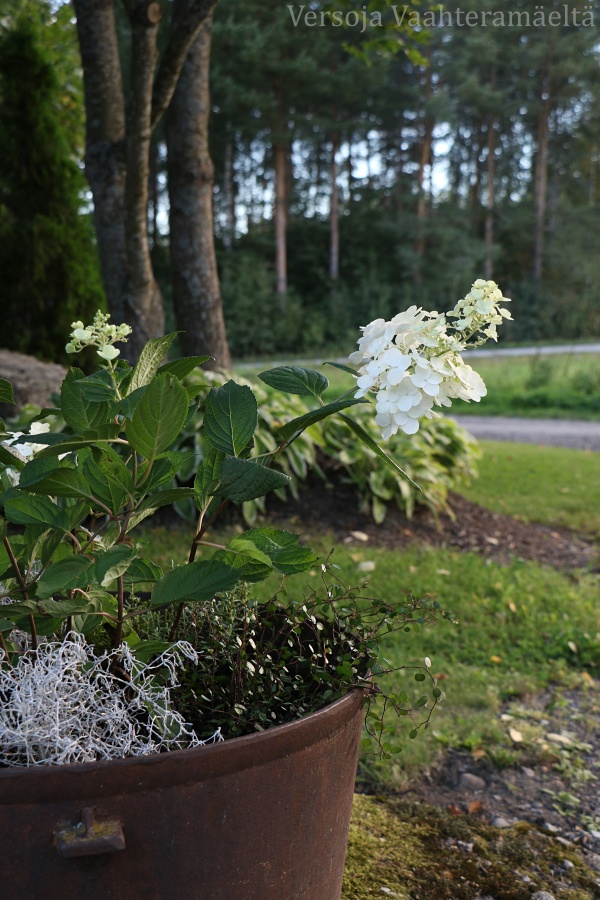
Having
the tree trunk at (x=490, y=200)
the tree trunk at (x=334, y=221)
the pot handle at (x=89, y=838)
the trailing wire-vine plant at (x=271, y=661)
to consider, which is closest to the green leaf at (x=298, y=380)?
the trailing wire-vine plant at (x=271, y=661)

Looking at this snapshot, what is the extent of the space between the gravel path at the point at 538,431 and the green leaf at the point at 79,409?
6468 millimetres

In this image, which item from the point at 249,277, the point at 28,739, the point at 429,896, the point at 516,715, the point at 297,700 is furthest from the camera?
the point at 249,277

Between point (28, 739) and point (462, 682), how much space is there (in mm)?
1915

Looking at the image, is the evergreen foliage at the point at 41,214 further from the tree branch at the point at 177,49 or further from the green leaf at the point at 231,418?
the green leaf at the point at 231,418

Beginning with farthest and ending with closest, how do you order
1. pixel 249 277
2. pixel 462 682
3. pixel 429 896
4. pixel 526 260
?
pixel 526 260 < pixel 249 277 < pixel 462 682 < pixel 429 896

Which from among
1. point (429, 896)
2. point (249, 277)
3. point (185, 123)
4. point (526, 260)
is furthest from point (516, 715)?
point (526, 260)

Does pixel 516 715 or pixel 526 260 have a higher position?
pixel 526 260

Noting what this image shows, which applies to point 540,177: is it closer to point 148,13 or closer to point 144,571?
point 148,13

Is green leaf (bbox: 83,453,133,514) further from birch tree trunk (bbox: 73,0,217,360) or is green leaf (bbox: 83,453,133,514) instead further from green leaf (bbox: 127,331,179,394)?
birch tree trunk (bbox: 73,0,217,360)

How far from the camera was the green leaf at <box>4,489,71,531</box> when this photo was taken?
97 centimetres

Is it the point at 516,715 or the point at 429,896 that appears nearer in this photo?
the point at 429,896

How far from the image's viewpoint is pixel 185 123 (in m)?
4.23

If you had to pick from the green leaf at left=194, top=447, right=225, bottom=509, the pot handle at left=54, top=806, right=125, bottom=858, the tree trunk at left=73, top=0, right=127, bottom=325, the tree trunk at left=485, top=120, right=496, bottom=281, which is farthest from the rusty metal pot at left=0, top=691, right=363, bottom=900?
the tree trunk at left=485, top=120, right=496, bottom=281

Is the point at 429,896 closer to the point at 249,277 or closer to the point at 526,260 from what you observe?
the point at 249,277
